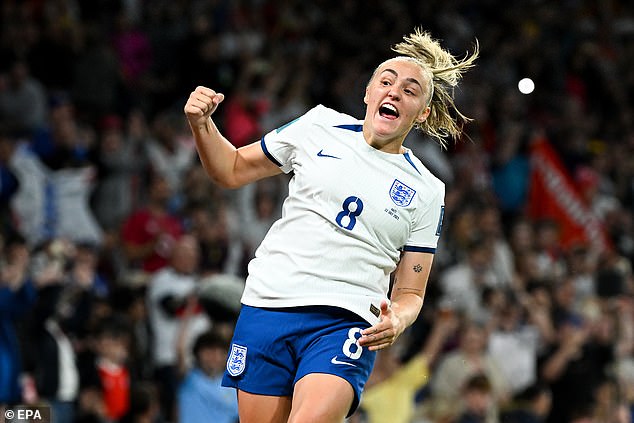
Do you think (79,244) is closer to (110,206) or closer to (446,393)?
(110,206)

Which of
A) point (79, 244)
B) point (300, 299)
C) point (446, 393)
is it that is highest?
point (300, 299)

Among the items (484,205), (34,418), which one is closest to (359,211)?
(34,418)

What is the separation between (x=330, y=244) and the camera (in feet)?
16.3

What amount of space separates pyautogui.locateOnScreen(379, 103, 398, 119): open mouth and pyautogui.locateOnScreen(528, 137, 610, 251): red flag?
347 inches

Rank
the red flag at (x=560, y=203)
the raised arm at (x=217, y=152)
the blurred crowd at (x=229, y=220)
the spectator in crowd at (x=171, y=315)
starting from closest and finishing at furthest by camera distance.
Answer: the raised arm at (x=217, y=152), the blurred crowd at (x=229, y=220), the spectator in crowd at (x=171, y=315), the red flag at (x=560, y=203)

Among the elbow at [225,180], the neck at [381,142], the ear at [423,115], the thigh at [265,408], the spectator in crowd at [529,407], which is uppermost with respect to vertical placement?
the ear at [423,115]

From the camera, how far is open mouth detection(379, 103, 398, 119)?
5.11 metres

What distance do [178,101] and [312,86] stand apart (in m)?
1.60

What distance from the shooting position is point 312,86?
12.9 meters

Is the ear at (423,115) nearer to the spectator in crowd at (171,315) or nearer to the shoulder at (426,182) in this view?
the shoulder at (426,182)

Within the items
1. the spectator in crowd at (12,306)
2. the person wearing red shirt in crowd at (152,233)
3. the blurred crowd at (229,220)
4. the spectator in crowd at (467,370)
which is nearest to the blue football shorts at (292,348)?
the blurred crowd at (229,220)

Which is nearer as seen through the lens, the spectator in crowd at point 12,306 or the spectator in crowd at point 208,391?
the spectator in crowd at point 12,306

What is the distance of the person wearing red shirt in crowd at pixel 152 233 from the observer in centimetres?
1011

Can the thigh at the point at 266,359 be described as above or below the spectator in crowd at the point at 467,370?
above
